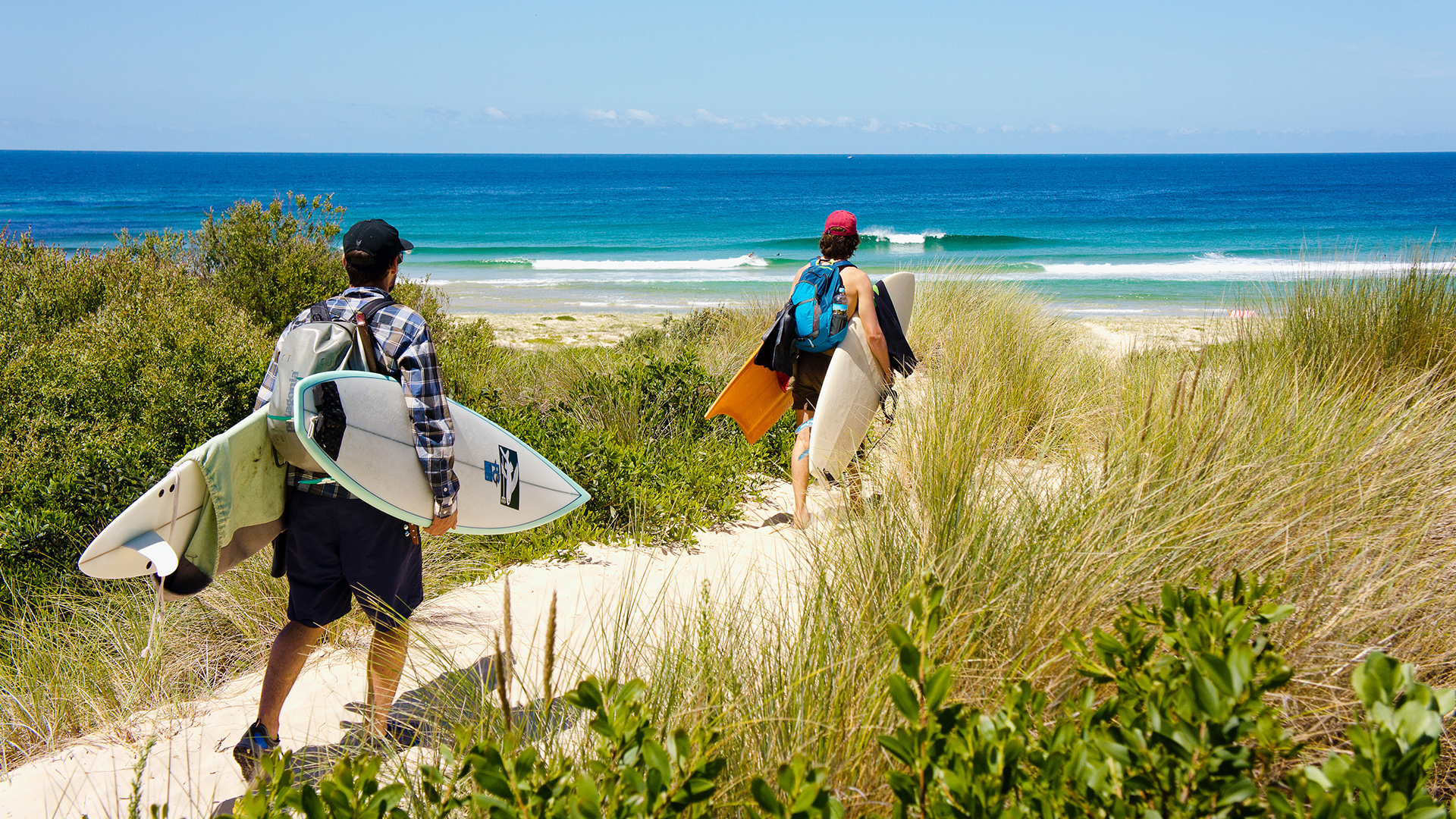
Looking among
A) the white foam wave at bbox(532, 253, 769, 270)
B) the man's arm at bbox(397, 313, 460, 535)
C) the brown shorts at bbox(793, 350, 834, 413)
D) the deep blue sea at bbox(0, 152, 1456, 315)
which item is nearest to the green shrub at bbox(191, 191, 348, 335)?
the deep blue sea at bbox(0, 152, 1456, 315)

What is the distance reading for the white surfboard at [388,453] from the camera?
2434 mm

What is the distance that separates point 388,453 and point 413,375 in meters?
0.26

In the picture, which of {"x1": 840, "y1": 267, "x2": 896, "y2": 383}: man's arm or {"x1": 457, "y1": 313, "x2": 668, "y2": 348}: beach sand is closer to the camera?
{"x1": 840, "y1": 267, "x2": 896, "y2": 383}: man's arm

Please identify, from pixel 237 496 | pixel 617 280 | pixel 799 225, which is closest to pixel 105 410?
pixel 237 496

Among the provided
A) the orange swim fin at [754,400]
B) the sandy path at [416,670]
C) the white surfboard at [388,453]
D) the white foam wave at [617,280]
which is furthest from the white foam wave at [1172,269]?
the white surfboard at [388,453]

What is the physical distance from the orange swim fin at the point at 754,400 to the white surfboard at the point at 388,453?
2.06 metres

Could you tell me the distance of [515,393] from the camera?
23.2 ft

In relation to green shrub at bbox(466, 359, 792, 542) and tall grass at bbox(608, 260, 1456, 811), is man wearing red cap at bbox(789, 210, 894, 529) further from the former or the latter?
green shrub at bbox(466, 359, 792, 542)

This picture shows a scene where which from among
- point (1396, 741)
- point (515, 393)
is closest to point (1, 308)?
point (515, 393)

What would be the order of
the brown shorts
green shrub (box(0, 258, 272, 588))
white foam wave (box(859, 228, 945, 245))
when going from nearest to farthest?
green shrub (box(0, 258, 272, 588)) → the brown shorts → white foam wave (box(859, 228, 945, 245))

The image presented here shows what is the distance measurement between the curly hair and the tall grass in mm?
873

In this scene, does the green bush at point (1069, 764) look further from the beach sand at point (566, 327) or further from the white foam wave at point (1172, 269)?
the white foam wave at point (1172, 269)

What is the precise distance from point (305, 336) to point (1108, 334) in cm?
1183

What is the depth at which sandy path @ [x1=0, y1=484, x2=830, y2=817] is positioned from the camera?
8.21 feet
